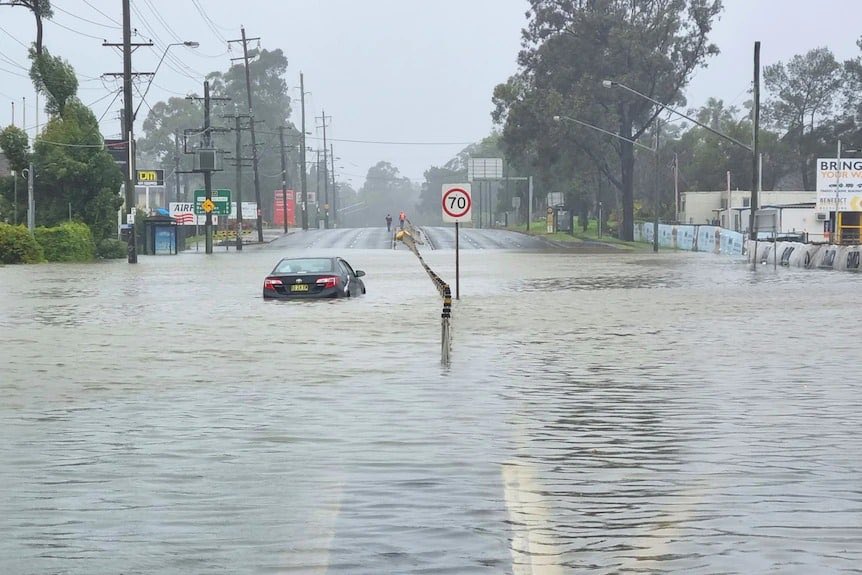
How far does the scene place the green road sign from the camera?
94625mm

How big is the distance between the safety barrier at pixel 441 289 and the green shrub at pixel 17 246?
17209 millimetres

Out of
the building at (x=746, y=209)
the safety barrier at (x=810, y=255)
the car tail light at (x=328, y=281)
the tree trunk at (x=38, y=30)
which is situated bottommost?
the safety barrier at (x=810, y=255)

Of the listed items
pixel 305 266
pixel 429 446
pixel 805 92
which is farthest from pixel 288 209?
pixel 429 446

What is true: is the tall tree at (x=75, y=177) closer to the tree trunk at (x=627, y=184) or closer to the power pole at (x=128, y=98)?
the power pole at (x=128, y=98)

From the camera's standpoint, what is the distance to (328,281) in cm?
3491

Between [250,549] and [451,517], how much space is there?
141 centimetres

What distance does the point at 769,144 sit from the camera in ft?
491

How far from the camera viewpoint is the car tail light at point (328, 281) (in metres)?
34.8

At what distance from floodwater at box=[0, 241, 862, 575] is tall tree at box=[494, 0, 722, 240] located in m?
71.3

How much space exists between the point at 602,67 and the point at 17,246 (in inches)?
1835

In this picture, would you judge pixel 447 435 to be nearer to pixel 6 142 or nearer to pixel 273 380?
pixel 273 380

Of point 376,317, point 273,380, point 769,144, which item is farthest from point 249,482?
point 769,144

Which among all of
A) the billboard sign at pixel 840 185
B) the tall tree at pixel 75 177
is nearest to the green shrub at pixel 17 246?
the tall tree at pixel 75 177

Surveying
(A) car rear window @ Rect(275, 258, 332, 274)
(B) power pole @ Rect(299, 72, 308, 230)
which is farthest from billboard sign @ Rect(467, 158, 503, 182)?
(A) car rear window @ Rect(275, 258, 332, 274)
